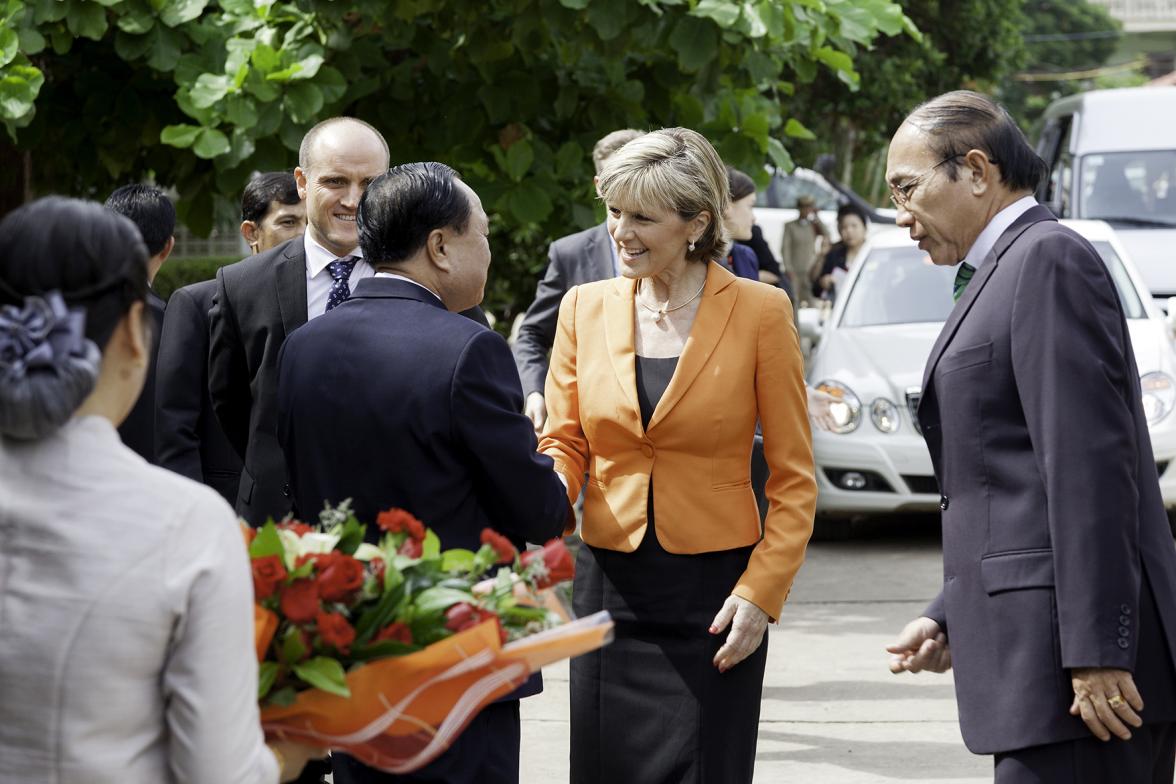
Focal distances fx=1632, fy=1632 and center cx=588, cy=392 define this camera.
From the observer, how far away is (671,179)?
406cm

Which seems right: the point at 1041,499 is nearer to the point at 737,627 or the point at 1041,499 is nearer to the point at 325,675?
the point at 737,627

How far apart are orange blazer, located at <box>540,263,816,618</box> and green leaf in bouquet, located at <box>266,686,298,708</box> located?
5.61 ft

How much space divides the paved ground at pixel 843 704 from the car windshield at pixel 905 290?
1.82 metres

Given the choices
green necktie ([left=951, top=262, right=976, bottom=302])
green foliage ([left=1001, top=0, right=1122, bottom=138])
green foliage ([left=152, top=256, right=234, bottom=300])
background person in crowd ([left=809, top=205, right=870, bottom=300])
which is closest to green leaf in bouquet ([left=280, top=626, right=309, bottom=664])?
green necktie ([left=951, top=262, right=976, bottom=302])

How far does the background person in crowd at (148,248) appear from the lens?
5.19 meters

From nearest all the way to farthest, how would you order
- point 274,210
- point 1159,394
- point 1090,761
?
point 1090,761
point 274,210
point 1159,394

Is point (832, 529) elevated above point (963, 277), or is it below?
below

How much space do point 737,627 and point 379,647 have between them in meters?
1.69

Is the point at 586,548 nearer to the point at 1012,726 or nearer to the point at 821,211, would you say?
the point at 1012,726

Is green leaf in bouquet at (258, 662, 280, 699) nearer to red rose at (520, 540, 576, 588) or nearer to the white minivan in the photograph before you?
red rose at (520, 540, 576, 588)

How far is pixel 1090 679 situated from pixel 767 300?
138cm

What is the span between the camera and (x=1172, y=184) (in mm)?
16266

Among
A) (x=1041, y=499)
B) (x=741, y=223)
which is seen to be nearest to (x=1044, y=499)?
(x=1041, y=499)

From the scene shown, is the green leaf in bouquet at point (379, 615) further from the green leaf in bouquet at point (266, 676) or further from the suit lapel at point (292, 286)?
the suit lapel at point (292, 286)
